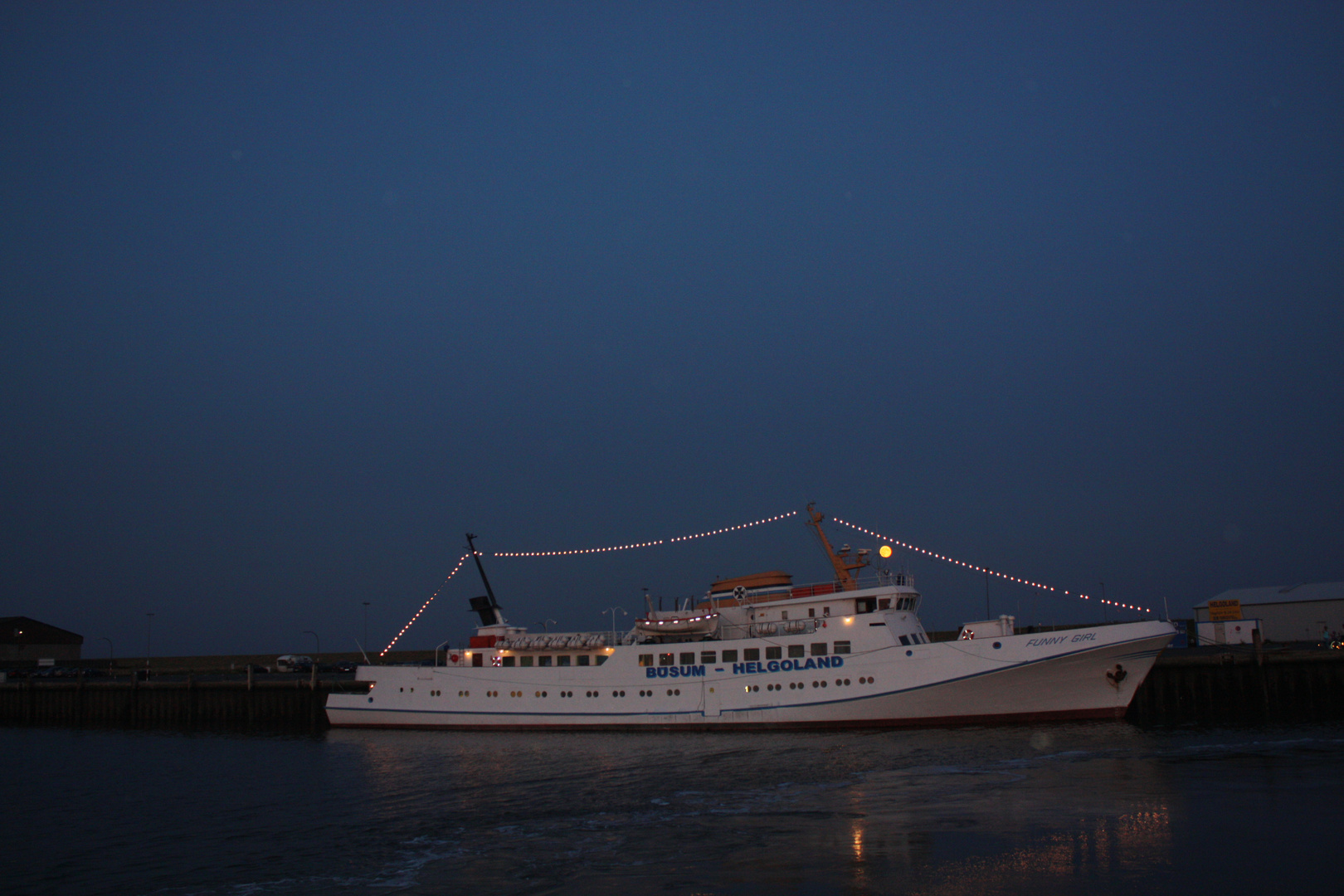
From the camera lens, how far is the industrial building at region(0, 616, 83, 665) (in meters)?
75.8

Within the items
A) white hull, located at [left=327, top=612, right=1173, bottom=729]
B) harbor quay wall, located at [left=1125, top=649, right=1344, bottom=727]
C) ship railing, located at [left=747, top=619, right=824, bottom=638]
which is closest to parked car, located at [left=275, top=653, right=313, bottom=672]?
white hull, located at [left=327, top=612, right=1173, bottom=729]

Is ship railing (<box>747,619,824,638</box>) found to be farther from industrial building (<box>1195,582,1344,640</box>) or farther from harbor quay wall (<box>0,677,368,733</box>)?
industrial building (<box>1195,582,1344,640</box>)

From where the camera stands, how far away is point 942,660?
26.7 metres

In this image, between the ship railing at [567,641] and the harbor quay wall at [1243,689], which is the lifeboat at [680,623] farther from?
the harbor quay wall at [1243,689]

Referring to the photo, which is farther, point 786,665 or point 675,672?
point 675,672

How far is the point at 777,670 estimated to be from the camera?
93.4ft

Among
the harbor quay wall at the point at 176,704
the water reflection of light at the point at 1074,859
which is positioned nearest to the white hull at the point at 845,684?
the water reflection of light at the point at 1074,859

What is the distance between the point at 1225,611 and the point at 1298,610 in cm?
369

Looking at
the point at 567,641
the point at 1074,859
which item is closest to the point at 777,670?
the point at 567,641

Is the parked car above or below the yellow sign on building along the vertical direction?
below

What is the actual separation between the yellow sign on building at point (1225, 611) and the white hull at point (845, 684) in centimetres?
2784

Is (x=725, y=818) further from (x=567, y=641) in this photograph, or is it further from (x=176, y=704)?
(x=176, y=704)

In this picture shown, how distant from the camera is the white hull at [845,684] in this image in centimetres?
2627

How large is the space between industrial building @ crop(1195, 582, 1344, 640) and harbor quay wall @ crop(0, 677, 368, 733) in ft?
164
